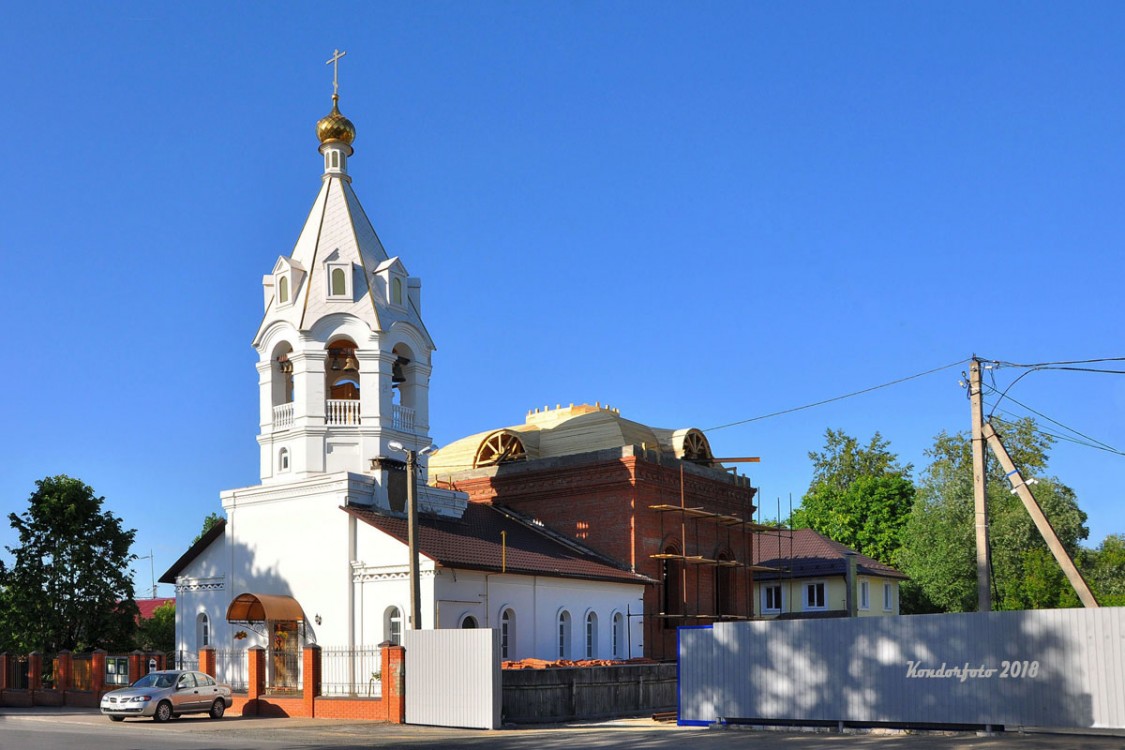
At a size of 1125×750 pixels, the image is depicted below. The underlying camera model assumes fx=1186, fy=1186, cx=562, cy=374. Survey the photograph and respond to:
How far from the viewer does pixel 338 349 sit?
38.2m

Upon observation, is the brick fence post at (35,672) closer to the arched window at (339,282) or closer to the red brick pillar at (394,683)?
the arched window at (339,282)

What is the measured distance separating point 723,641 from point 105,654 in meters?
20.2

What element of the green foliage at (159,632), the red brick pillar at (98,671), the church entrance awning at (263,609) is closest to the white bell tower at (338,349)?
the church entrance awning at (263,609)

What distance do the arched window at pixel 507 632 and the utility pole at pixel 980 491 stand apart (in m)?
14.4

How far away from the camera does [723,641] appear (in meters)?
27.4

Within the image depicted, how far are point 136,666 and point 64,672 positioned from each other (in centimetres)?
321

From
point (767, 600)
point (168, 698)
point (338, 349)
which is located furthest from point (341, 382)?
point (767, 600)

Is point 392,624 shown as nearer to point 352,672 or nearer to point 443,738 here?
point 352,672

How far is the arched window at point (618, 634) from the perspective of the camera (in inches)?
1563

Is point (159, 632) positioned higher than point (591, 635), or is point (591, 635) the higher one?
point (591, 635)

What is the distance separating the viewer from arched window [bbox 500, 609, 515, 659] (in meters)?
35.3

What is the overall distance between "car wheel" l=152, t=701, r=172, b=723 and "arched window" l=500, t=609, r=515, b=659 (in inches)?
380

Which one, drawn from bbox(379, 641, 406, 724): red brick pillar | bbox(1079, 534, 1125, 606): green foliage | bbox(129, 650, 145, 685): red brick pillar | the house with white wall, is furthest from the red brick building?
bbox(1079, 534, 1125, 606): green foliage

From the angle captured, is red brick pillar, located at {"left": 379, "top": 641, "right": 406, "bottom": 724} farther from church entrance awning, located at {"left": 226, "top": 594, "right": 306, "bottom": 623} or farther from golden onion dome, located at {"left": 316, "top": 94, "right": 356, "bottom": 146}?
golden onion dome, located at {"left": 316, "top": 94, "right": 356, "bottom": 146}
